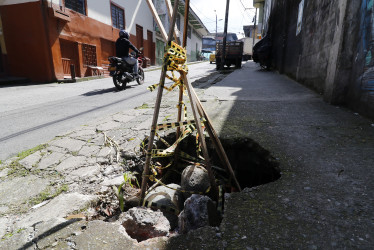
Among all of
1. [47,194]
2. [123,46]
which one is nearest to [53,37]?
[123,46]

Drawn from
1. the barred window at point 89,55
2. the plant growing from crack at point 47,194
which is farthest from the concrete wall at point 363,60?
the barred window at point 89,55

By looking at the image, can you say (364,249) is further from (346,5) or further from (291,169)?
(346,5)

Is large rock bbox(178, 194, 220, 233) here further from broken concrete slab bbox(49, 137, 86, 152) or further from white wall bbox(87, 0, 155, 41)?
white wall bbox(87, 0, 155, 41)

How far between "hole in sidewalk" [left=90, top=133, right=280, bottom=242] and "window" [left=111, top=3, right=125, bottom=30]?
45.4ft

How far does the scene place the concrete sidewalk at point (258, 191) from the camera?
3.55 feet

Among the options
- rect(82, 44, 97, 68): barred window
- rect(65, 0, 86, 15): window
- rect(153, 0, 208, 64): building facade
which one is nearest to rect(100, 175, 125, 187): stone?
rect(65, 0, 86, 15): window

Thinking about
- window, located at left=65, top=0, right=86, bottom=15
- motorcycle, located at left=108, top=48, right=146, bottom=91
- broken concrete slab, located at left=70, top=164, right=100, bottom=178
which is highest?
window, located at left=65, top=0, right=86, bottom=15

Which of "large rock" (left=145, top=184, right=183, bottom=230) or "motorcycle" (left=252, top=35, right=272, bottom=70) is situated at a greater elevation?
"motorcycle" (left=252, top=35, right=272, bottom=70)

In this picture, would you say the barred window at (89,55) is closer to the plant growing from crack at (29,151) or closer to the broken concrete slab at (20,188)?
the plant growing from crack at (29,151)

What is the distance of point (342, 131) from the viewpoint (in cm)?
236

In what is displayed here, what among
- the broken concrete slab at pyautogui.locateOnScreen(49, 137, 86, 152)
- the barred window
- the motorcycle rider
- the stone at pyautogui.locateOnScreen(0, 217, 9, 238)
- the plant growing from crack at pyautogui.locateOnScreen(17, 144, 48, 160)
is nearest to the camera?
the stone at pyautogui.locateOnScreen(0, 217, 9, 238)

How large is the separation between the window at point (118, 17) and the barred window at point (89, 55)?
114 inches

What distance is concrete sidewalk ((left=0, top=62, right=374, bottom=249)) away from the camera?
1.08 m

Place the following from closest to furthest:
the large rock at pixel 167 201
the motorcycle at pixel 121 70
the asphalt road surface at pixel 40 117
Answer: the large rock at pixel 167 201
the asphalt road surface at pixel 40 117
the motorcycle at pixel 121 70
